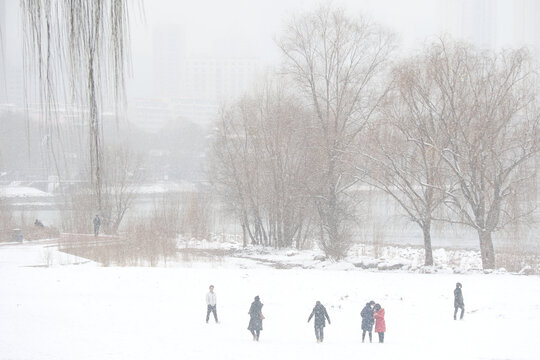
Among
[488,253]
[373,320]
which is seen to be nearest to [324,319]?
[373,320]

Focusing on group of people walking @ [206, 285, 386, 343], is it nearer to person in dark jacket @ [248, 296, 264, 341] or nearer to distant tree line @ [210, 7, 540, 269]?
person in dark jacket @ [248, 296, 264, 341]

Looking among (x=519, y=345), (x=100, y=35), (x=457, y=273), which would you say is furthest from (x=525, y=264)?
(x=100, y=35)

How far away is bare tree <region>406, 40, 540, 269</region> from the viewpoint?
23312 mm

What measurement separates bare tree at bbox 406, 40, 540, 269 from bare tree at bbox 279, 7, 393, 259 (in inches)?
184

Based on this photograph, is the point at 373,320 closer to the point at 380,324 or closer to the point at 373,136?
the point at 380,324

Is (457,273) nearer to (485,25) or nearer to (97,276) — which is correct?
(97,276)

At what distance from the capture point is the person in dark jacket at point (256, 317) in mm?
13530

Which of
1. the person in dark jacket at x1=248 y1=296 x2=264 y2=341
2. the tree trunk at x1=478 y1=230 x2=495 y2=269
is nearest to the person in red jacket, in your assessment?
the person in dark jacket at x1=248 y1=296 x2=264 y2=341

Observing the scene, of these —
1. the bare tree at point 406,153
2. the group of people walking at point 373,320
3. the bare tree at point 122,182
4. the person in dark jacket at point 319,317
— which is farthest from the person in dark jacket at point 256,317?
the bare tree at point 122,182

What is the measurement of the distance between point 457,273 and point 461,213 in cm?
244

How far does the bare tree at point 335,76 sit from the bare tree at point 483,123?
4673mm

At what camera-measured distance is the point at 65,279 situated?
21.6 m

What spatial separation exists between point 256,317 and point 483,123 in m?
14.3

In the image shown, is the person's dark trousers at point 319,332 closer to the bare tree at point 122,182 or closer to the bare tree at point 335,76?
the bare tree at point 335,76
